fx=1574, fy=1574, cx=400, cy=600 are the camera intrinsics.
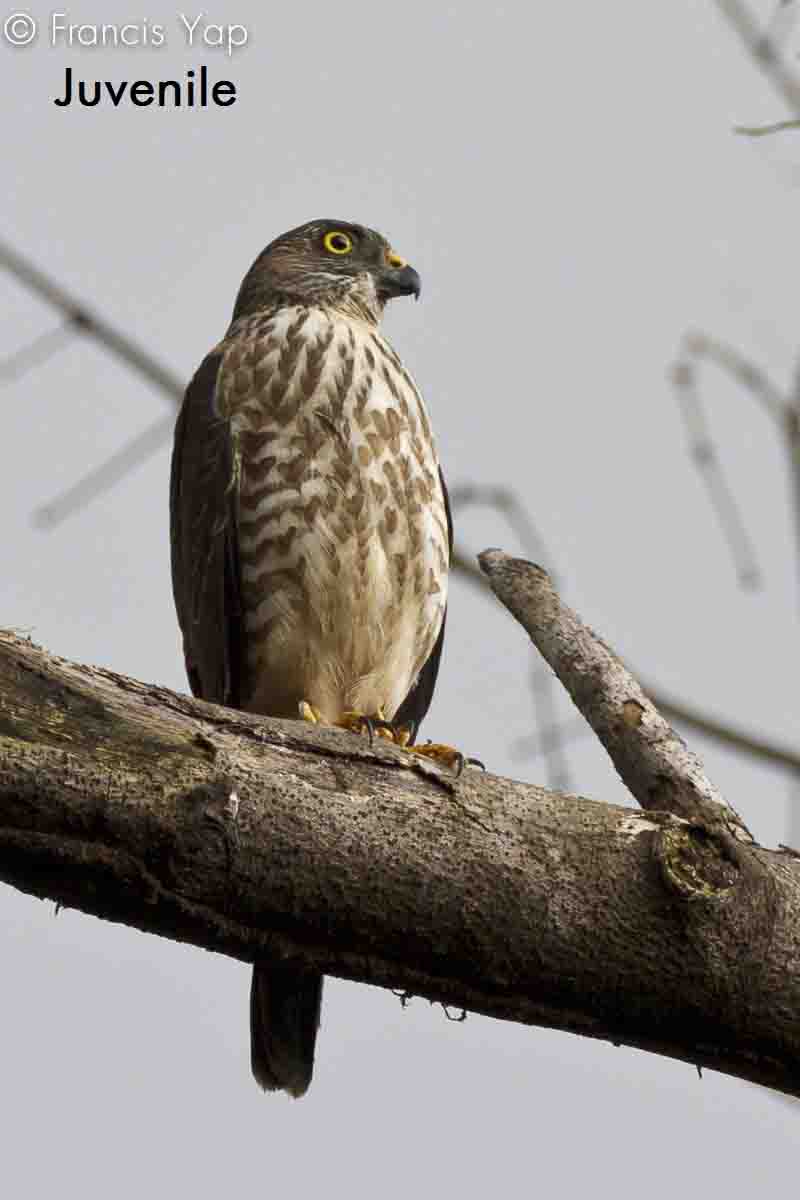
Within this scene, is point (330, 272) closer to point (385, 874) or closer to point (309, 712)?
point (309, 712)

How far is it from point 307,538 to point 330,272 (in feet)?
6.21

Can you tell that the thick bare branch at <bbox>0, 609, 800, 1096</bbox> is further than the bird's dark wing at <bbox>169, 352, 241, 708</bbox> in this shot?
No

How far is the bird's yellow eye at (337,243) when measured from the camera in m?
6.36

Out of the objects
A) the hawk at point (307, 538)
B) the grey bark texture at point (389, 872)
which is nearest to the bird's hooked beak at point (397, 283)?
the hawk at point (307, 538)

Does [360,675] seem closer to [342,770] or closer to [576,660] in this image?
[576,660]

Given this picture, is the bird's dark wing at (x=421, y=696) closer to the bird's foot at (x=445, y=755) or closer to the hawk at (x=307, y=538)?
the hawk at (x=307, y=538)

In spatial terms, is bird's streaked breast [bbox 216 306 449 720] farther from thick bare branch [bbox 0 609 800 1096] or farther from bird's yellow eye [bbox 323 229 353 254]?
thick bare branch [bbox 0 609 800 1096]

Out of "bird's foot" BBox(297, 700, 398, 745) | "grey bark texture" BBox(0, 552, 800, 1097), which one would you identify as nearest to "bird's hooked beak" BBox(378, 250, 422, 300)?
"bird's foot" BBox(297, 700, 398, 745)

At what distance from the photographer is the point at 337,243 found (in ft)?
21.0

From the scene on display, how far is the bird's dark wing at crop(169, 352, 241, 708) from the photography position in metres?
4.74

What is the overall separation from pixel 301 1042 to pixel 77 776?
171cm

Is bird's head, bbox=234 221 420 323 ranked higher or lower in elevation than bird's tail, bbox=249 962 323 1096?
higher

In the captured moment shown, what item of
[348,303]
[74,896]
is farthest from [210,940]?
[348,303]

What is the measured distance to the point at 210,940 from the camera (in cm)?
255
